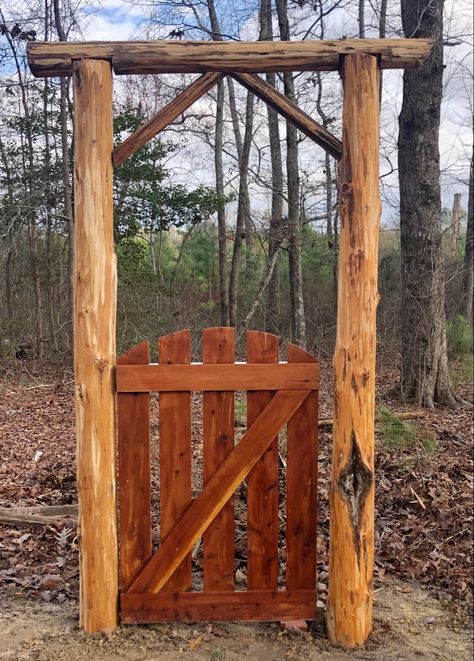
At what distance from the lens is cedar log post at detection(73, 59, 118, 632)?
10.2 feet

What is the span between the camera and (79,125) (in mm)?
3100

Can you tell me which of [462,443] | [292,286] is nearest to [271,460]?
[462,443]

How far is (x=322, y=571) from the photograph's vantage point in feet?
13.1

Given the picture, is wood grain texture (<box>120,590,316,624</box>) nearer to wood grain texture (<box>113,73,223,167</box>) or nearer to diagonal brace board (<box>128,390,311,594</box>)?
diagonal brace board (<box>128,390,311,594</box>)

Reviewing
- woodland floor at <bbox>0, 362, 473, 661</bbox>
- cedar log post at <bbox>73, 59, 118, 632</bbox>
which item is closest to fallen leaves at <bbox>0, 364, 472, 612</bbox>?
woodland floor at <bbox>0, 362, 473, 661</bbox>

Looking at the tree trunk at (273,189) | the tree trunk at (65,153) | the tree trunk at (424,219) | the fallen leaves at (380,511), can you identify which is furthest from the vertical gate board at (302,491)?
the tree trunk at (65,153)

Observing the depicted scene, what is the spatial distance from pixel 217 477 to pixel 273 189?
33.5ft

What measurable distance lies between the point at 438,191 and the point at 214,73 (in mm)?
6046

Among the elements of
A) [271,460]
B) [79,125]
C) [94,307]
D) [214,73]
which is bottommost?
[271,460]

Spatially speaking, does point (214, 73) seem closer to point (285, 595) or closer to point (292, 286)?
point (285, 595)

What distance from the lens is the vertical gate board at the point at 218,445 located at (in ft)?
10.6

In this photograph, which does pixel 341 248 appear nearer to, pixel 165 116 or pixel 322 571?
pixel 165 116

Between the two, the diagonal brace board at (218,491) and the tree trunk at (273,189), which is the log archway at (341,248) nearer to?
the diagonal brace board at (218,491)

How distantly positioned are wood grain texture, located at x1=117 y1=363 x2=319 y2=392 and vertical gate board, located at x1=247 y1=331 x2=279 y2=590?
0.06m
